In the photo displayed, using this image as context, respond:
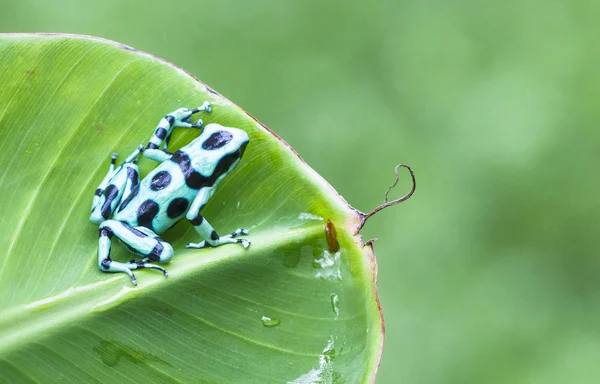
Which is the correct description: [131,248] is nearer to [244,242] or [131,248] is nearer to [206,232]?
[206,232]

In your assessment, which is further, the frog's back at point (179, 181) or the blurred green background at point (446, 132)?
the blurred green background at point (446, 132)

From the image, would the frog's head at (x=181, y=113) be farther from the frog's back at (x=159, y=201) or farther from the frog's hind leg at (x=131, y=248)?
Result: the frog's hind leg at (x=131, y=248)

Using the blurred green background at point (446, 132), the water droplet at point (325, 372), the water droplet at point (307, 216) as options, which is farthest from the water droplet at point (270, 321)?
the blurred green background at point (446, 132)

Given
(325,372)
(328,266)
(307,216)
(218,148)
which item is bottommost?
(325,372)

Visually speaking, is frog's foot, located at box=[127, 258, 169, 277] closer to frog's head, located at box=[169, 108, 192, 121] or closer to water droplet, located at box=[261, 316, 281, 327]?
water droplet, located at box=[261, 316, 281, 327]

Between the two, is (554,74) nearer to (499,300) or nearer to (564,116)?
(564,116)

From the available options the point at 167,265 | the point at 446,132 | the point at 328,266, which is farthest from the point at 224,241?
the point at 446,132
